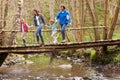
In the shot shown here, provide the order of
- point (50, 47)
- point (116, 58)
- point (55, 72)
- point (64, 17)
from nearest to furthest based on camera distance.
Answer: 1. point (64, 17)
2. point (50, 47)
3. point (55, 72)
4. point (116, 58)

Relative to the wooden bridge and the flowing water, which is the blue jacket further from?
the flowing water

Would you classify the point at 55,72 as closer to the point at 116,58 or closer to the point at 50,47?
the point at 50,47

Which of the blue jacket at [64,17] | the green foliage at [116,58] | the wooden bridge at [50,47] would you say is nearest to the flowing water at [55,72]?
the green foliage at [116,58]

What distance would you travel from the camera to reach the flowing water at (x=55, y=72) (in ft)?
55.6

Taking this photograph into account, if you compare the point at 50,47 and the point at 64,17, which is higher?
the point at 64,17

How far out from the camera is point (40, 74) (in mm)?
18203

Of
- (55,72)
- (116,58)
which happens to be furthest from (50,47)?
(116,58)

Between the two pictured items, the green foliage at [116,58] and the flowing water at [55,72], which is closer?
the flowing water at [55,72]

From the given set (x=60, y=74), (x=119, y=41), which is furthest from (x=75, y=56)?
(x=119, y=41)

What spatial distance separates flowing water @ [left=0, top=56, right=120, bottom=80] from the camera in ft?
55.6

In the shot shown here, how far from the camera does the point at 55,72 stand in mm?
18844

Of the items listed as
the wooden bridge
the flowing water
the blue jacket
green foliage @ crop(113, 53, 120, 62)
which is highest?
the blue jacket

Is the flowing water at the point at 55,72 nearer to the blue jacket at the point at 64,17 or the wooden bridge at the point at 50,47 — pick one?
the wooden bridge at the point at 50,47

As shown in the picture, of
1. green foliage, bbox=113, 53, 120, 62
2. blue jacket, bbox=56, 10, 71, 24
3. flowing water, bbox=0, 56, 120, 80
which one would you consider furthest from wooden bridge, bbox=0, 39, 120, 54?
green foliage, bbox=113, 53, 120, 62
